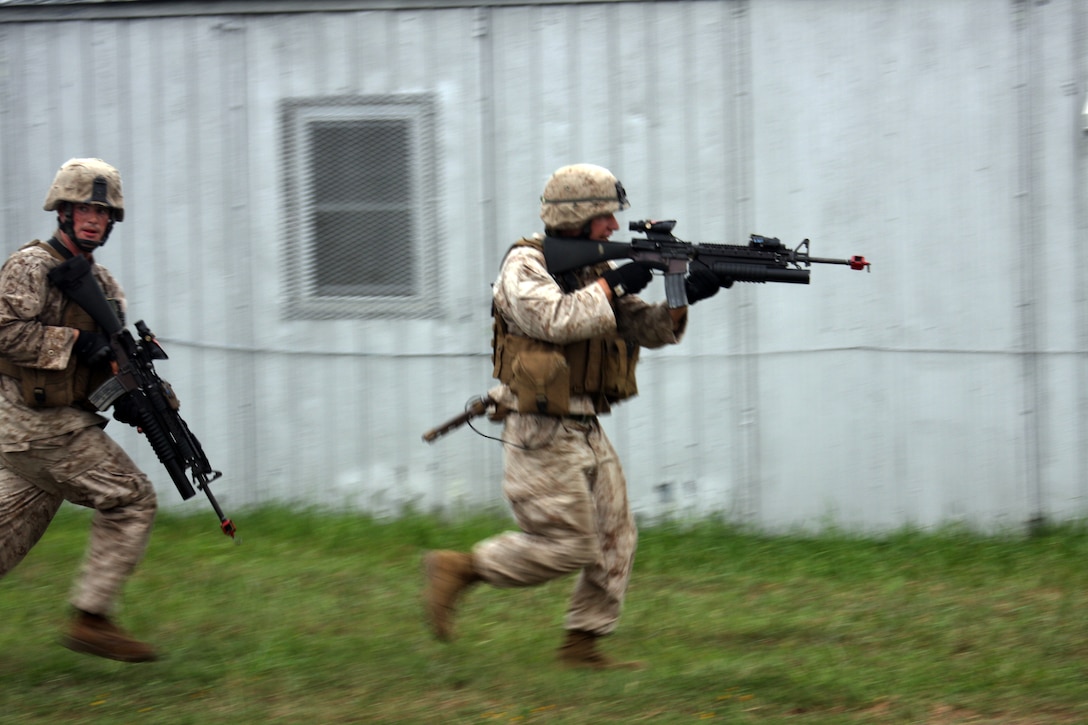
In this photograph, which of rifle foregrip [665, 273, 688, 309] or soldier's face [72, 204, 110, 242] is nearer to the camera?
rifle foregrip [665, 273, 688, 309]

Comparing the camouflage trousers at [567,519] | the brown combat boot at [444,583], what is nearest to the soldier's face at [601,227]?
the camouflage trousers at [567,519]

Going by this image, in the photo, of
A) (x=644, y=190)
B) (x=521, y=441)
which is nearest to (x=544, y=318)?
(x=521, y=441)

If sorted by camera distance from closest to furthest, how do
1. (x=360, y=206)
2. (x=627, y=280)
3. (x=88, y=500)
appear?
1. (x=627, y=280)
2. (x=88, y=500)
3. (x=360, y=206)

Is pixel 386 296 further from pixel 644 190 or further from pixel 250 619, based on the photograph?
pixel 250 619

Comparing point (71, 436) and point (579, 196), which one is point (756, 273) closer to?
point (579, 196)

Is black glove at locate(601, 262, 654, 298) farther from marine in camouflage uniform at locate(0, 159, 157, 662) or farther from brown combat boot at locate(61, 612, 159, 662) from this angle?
brown combat boot at locate(61, 612, 159, 662)

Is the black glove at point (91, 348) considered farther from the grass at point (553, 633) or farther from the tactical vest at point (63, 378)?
the grass at point (553, 633)

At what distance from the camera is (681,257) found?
17.2ft

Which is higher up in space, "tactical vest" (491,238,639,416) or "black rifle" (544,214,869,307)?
"black rifle" (544,214,869,307)

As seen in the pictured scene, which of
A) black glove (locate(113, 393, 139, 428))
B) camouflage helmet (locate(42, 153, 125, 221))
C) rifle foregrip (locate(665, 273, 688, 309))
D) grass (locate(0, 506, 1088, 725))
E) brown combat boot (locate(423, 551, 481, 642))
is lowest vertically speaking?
grass (locate(0, 506, 1088, 725))

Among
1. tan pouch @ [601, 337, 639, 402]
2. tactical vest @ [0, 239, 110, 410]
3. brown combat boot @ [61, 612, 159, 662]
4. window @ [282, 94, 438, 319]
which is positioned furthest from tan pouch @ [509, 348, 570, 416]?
window @ [282, 94, 438, 319]

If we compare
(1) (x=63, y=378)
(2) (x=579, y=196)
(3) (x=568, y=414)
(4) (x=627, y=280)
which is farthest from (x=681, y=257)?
(1) (x=63, y=378)

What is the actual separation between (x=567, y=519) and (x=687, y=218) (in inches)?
116

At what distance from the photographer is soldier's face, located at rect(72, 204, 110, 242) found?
5328 mm
